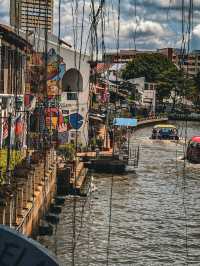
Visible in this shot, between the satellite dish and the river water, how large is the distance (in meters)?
6.42

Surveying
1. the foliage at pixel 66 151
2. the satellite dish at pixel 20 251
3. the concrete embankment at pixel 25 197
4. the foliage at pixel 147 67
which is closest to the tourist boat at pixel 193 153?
the foliage at pixel 66 151

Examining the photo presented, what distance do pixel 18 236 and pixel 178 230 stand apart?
19.4m

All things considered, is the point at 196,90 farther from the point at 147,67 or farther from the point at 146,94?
the point at 146,94

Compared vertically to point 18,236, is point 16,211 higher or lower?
lower

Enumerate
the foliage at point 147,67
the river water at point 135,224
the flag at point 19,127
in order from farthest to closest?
the foliage at point 147,67 → the flag at point 19,127 → the river water at point 135,224

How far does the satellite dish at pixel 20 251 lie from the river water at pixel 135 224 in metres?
6.42

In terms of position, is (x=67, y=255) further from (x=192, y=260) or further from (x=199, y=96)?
(x=199, y=96)

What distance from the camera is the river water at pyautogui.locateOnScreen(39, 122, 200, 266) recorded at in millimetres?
18844

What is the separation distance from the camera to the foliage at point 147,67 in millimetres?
115250

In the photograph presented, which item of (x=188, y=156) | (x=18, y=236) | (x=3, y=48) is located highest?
(x=3, y=48)

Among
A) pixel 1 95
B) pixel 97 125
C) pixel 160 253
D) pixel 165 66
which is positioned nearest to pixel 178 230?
pixel 160 253

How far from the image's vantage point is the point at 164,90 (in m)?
108

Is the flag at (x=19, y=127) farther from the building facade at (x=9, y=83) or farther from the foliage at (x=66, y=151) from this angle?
the foliage at (x=66, y=151)

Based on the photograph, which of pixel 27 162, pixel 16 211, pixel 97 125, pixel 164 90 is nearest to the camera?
pixel 16 211
